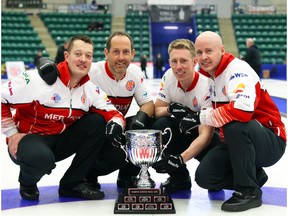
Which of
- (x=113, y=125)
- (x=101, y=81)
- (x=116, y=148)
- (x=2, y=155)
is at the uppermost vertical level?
(x=101, y=81)

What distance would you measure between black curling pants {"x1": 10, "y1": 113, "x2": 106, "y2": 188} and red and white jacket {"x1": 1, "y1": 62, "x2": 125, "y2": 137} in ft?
0.22

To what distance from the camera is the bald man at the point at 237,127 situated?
237 cm

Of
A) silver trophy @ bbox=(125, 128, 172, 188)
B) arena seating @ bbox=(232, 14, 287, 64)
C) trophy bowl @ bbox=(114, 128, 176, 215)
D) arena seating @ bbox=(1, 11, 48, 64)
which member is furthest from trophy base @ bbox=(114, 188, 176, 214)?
arena seating @ bbox=(232, 14, 287, 64)

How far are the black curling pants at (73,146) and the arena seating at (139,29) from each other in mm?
17545

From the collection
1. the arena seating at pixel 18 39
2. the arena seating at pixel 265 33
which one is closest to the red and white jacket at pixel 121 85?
the arena seating at pixel 18 39

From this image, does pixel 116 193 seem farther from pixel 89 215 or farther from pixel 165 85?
pixel 165 85

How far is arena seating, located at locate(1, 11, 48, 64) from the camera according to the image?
18906 millimetres

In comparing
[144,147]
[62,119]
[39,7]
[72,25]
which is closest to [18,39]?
[72,25]

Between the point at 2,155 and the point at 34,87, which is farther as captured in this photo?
the point at 2,155

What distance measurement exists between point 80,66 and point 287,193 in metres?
1.46

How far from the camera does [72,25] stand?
21.3 meters

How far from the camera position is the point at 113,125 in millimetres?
2604

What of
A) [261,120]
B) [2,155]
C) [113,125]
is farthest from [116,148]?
[2,155]

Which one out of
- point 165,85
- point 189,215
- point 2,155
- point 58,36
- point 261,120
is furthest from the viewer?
point 58,36
